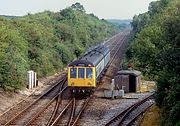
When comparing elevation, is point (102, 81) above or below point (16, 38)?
below

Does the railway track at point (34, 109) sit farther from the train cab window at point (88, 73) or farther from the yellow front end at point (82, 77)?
the train cab window at point (88, 73)

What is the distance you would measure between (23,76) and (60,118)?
10.4 m

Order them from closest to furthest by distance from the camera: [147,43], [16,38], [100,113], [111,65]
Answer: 1. [100,113]
2. [16,38]
3. [147,43]
4. [111,65]

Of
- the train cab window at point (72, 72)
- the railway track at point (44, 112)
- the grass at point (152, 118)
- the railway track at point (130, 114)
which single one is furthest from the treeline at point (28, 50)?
the grass at point (152, 118)

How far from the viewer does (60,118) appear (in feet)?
78.0

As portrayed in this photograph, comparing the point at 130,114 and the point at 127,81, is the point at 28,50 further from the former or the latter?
the point at 130,114

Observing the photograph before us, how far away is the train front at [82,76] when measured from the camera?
30.5 metres

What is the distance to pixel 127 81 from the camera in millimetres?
33750

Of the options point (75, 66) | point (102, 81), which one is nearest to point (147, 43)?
point (102, 81)

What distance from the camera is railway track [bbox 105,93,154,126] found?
22.3m

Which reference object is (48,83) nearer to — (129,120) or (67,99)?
(67,99)

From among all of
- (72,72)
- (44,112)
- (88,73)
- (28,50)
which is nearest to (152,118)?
(44,112)

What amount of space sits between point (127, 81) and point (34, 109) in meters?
9.64

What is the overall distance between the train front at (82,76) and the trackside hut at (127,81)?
3713 millimetres
